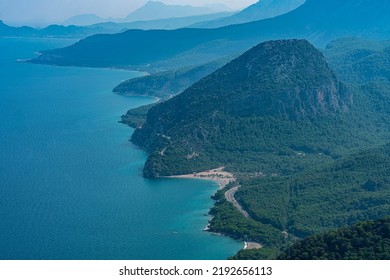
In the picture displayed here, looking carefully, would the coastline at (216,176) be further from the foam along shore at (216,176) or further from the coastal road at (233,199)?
the coastal road at (233,199)

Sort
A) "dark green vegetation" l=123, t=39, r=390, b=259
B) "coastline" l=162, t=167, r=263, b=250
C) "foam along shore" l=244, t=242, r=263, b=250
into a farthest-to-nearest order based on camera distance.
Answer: "coastline" l=162, t=167, r=263, b=250 < "dark green vegetation" l=123, t=39, r=390, b=259 < "foam along shore" l=244, t=242, r=263, b=250

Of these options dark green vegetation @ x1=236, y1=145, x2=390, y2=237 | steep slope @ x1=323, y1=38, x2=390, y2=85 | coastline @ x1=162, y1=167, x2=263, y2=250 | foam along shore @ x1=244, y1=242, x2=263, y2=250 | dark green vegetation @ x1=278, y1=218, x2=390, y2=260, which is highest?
steep slope @ x1=323, y1=38, x2=390, y2=85

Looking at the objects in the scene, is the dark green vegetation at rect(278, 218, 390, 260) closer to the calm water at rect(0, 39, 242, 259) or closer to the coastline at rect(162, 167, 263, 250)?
the calm water at rect(0, 39, 242, 259)

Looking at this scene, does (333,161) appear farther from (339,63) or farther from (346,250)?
(339,63)

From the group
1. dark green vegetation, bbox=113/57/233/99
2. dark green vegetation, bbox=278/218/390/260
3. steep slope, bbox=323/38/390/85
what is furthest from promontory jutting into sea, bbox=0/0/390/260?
dark green vegetation, bbox=113/57/233/99

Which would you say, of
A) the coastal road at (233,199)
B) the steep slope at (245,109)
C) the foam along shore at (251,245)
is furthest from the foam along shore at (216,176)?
the foam along shore at (251,245)

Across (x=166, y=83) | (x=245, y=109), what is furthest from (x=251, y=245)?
(x=166, y=83)
